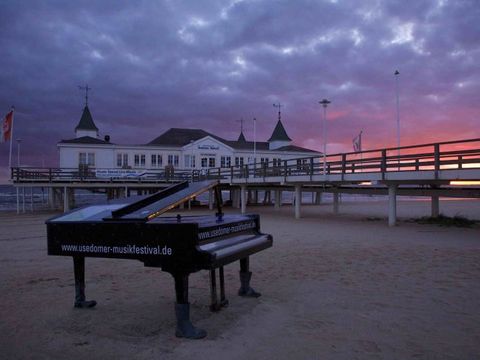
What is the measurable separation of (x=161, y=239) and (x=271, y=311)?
1.84 metres

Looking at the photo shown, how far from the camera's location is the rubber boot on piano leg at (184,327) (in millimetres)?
4262

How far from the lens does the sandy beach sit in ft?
13.2

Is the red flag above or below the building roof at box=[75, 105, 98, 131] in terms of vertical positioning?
below

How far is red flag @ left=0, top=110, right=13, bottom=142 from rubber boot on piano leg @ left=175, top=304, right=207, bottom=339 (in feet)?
101

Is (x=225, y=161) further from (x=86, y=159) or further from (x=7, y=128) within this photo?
(x=7, y=128)

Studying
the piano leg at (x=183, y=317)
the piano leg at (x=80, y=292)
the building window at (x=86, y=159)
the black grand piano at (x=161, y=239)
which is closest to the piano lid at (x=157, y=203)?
the black grand piano at (x=161, y=239)

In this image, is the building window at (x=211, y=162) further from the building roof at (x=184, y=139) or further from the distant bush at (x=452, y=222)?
the distant bush at (x=452, y=222)

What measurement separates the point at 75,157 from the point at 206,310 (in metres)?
40.1

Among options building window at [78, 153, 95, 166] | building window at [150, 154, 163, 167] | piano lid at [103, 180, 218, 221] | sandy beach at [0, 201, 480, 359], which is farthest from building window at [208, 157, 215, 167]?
piano lid at [103, 180, 218, 221]

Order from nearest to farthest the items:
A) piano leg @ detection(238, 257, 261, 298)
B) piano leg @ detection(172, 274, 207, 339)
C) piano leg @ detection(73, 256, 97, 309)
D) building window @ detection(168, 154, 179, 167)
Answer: piano leg @ detection(172, 274, 207, 339), piano leg @ detection(73, 256, 97, 309), piano leg @ detection(238, 257, 261, 298), building window @ detection(168, 154, 179, 167)

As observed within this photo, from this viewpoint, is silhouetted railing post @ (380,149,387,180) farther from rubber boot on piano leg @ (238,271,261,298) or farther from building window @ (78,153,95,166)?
building window @ (78,153,95,166)

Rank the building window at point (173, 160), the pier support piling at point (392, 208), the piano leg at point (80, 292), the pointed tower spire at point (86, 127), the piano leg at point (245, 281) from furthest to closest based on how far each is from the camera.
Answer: the pointed tower spire at point (86, 127)
the building window at point (173, 160)
the pier support piling at point (392, 208)
the piano leg at point (245, 281)
the piano leg at point (80, 292)

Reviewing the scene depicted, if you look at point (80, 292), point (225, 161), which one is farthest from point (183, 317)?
point (225, 161)

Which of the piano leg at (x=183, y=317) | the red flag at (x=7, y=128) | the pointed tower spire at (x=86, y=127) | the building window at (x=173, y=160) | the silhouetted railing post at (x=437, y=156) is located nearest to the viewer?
the piano leg at (x=183, y=317)
